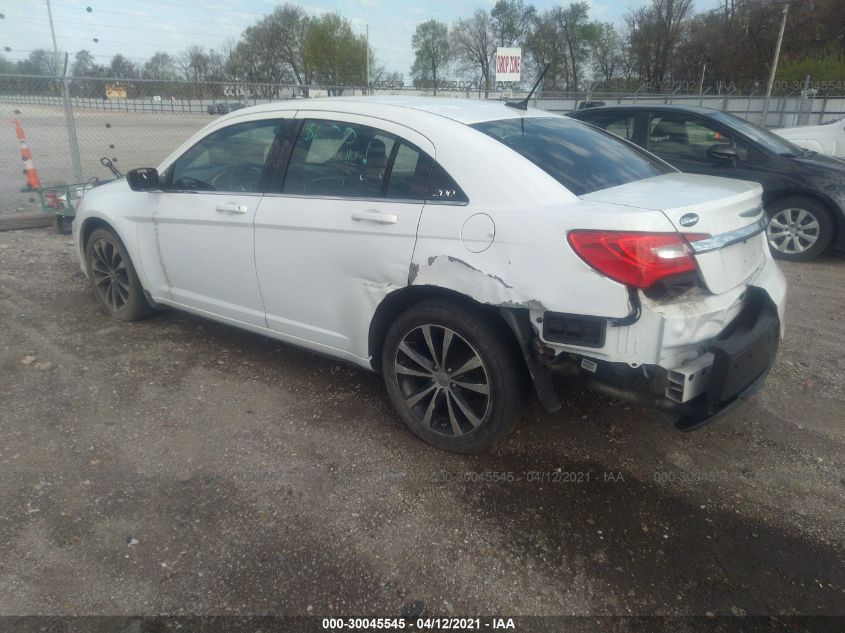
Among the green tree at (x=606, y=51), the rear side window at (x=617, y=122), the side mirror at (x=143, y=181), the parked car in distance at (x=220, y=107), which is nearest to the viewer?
the side mirror at (x=143, y=181)

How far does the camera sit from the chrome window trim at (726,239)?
2520mm

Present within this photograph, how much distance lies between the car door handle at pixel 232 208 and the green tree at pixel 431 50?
→ 2622 inches

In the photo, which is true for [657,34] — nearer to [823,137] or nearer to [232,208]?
[823,137]

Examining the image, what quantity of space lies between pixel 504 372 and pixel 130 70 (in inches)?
533

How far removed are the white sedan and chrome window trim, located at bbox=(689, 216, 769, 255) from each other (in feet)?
0.05

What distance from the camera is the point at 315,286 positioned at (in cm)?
339

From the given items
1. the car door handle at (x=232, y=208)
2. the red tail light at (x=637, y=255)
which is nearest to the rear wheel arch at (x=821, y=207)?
A: the red tail light at (x=637, y=255)

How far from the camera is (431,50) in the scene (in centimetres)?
6675

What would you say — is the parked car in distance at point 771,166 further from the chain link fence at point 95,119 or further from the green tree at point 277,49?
the green tree at point 277,49

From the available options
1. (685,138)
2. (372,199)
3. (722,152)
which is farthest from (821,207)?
(372,199)

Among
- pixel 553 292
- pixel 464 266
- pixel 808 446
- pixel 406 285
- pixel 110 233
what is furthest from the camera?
pixel 110 233

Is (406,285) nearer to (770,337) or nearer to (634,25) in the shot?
(770,337)

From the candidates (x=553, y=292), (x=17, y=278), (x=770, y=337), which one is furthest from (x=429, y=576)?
(x=17, y=278)

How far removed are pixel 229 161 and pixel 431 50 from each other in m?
68.8
